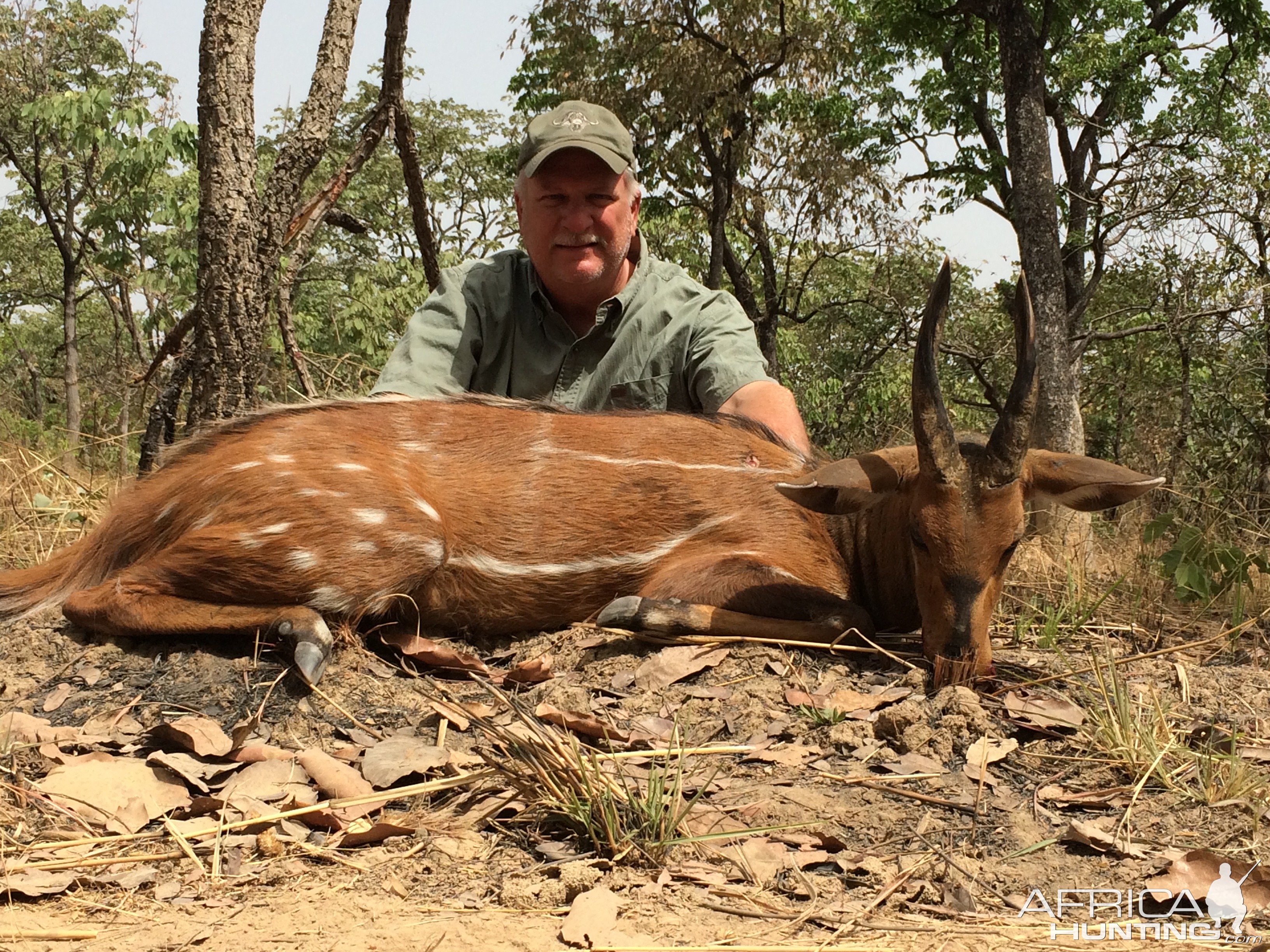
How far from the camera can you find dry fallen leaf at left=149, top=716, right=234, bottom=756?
9.85ft

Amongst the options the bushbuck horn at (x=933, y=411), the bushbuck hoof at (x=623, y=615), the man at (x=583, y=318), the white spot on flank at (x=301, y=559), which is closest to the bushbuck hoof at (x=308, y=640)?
the white spot on flank at (x=301, y=559)

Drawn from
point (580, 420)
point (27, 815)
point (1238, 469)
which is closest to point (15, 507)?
point (580, 420)

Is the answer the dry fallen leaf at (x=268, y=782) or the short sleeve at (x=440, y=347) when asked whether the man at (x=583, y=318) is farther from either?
the dry fallen leaf at (x=268, y=782)

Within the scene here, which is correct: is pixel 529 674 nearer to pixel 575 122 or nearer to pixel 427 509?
pixel 427 509

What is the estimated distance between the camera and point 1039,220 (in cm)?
1041

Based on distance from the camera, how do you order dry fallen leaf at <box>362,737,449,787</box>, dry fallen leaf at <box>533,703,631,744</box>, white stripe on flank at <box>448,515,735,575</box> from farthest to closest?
1. white stripe on flank at <box>448,515,735,575</box>
2. dry fallen leaf at <box>533,703,631,744</box>
3. dry fallen leaf at <box>362,737,449,787</box>

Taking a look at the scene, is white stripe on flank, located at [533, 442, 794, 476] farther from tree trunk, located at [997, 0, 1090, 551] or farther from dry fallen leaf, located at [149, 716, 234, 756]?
tree trunk, located at [997, 0, 1090, 551]

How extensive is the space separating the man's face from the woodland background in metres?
1.56

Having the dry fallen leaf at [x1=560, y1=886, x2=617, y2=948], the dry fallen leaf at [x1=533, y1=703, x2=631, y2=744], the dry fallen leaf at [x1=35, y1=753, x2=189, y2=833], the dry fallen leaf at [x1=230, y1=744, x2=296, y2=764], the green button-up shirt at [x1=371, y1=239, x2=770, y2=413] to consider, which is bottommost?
the dry fallen leaf at [x1=35, y1=753, x2=189, y2=833]

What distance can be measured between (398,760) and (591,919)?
0.97 metres

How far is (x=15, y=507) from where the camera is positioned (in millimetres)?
5820

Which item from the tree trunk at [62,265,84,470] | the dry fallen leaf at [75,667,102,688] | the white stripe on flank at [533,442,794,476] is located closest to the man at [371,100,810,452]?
the white stripe on flank at [533,442,794,476]

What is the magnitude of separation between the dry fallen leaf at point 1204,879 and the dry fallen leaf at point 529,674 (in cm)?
194

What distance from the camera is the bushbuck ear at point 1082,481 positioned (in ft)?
13.1
